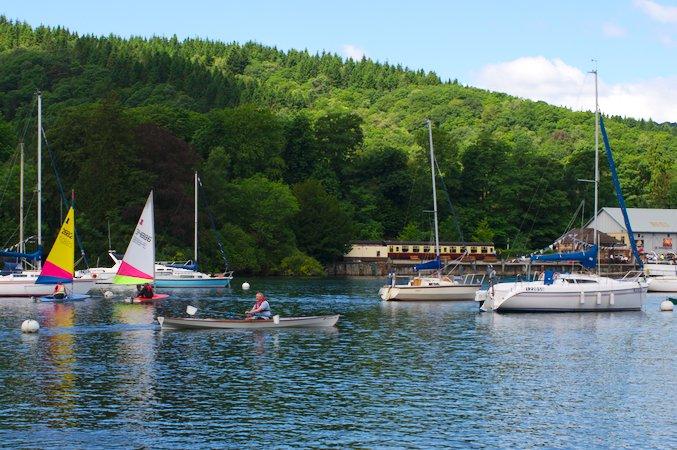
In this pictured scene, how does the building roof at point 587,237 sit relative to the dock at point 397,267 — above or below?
above

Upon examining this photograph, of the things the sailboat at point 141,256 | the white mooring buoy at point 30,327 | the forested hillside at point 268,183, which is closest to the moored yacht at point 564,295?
the sailboat at point 141,256

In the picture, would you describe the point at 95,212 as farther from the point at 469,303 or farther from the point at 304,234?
the point at 469,303

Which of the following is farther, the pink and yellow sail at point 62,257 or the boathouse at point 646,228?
the boathouse at point 646,228

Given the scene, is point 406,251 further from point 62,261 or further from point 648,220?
point 62,261

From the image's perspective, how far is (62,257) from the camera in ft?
264

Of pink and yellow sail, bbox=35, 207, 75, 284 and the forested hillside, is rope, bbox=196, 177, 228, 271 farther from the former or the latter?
pink and yellow sail, bbox=35, 207, 75, 284

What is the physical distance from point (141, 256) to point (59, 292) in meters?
8.23

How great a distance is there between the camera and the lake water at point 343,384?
106 feet

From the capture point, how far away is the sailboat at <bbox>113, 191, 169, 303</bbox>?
286ft

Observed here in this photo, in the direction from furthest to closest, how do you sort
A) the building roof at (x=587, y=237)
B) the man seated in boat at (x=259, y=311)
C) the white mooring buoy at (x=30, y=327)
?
the building roof at (x=587, y=237) → the man seated in boat at (x=259, y=311) → the white mooring buoy at (x=30, y=327)

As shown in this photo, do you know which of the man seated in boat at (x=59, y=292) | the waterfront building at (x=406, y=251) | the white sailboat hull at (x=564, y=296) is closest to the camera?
the white sailboat hull at (x=564, y=296)

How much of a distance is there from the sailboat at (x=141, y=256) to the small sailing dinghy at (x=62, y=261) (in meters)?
5.22

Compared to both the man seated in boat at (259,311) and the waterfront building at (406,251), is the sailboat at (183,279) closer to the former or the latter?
the man seated in boat at (259,311)

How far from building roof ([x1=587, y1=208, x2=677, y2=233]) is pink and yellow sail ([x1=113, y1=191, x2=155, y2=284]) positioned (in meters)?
114
